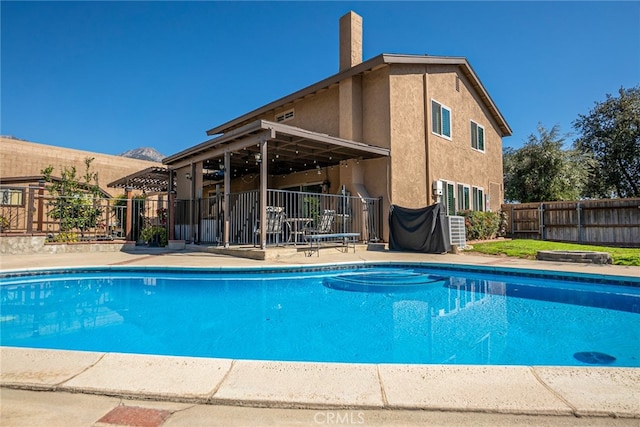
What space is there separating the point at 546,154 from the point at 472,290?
54.9ft

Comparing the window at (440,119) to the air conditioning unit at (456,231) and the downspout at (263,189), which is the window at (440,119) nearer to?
the air conditioning unit at (456,231)

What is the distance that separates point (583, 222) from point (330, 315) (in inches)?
556

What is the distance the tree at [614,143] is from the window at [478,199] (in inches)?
390

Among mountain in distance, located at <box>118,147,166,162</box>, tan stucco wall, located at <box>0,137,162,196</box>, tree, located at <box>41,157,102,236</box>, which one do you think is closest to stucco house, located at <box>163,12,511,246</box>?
tree, located at <box>41,157,102,236</box>

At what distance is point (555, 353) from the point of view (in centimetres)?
313

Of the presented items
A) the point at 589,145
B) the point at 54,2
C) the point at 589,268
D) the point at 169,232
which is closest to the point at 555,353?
the point at 589,268

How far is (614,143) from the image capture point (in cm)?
2033

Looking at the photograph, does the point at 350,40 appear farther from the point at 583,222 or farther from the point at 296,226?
the point at 583,222

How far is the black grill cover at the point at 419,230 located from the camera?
9.41 metres

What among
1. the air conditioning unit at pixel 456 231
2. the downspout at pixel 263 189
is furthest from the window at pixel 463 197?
the downspout at pixel 263 189

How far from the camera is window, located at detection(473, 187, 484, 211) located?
15.3 metres

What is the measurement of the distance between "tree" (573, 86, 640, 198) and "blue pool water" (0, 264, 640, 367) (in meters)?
20.0

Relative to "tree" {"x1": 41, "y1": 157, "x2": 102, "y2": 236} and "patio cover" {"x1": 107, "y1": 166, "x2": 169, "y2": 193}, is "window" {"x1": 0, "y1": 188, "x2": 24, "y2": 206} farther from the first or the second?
"patio cover" {"x1": 107, "y1": 166, "x2": 169, "y2": 193}

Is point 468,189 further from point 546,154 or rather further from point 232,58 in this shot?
point 232,58
